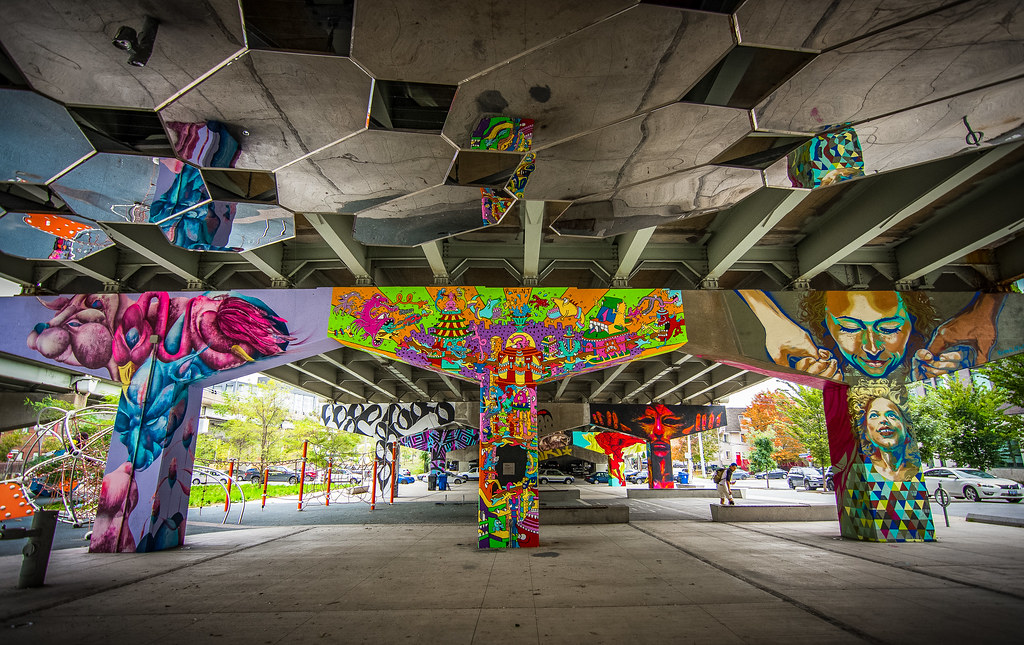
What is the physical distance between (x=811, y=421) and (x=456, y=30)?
31.8 metres

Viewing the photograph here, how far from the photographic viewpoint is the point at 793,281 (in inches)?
448

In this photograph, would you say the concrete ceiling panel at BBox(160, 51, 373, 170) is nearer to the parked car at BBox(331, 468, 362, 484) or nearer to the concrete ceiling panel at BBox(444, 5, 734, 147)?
the concrete ceiling panel at BBox(444, 5, 734, 147)

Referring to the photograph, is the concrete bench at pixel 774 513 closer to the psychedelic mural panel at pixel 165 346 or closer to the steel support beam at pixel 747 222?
the steel support beam at pixel 747 222

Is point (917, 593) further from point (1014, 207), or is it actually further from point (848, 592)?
point (1014, 207)

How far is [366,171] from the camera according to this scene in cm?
452

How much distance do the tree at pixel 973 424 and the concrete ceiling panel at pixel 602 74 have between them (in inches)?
1042

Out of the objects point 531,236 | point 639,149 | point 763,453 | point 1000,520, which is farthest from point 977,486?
point 763,453

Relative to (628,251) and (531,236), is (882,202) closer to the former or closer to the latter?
(628,251)

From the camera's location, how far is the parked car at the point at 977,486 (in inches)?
727

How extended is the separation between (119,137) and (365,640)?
4723mm

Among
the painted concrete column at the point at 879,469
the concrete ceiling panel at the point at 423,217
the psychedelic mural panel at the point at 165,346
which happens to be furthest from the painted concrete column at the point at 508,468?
the painted concrete column at the point at 879,469

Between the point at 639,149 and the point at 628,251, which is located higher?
the point at 628,251

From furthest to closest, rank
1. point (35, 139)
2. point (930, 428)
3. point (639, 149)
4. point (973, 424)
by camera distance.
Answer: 1. point (930, 428)
2. point (973, 424)
3. point (639, 149)
4. point (35, 139)

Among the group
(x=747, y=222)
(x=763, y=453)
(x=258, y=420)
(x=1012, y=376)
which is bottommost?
(x=763, y=453)
